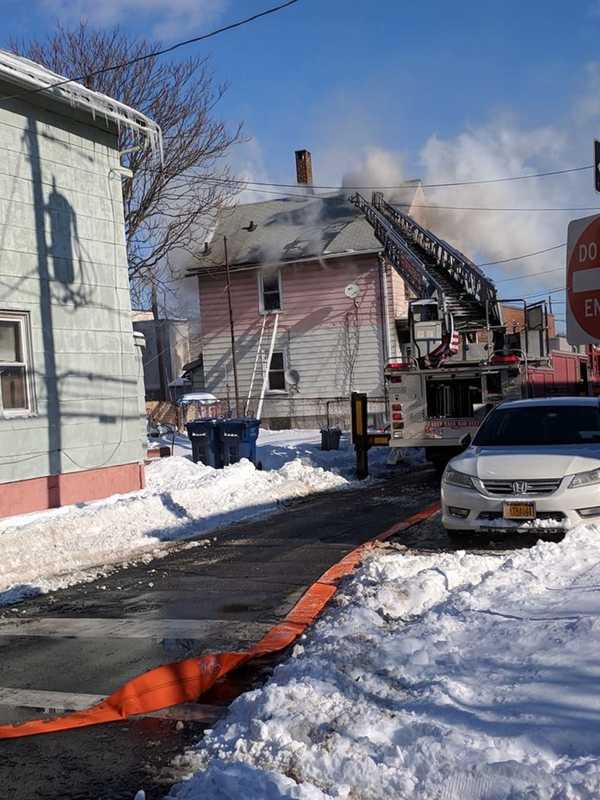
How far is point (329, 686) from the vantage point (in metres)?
5.02

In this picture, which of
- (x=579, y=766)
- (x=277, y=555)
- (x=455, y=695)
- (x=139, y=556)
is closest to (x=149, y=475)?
(x=139, y=556)

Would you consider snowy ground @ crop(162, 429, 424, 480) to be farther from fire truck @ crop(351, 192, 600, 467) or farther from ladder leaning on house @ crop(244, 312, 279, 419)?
ladder leaning on house @ crop(244, 312, 279, 419)

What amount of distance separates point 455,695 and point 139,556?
262 inches

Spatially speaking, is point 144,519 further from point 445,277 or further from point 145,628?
point 445,277

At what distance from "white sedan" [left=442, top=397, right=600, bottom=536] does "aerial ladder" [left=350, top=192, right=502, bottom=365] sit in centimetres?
772

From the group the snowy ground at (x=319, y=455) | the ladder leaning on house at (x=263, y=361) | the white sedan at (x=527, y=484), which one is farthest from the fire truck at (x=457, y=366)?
the ladder leaning on house at (x=263, y=361)

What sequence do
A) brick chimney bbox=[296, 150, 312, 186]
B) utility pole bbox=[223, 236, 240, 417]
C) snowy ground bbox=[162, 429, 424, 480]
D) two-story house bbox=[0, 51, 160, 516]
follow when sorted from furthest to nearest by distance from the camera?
brick chimney bbox=[296, 150, 312, 186] → utility pole bbox=[223, 236, 240, 417] → snowy ground bbox=[162, 429, 424, 480] → two-story house bbox=[0, 51, 160, 516]

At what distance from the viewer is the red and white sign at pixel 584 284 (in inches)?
218

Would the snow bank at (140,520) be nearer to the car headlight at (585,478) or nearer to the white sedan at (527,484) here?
the white sedan at (527,484)

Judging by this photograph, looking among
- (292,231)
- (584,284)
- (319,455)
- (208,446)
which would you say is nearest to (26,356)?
(208,446)

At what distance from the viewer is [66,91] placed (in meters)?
13.2

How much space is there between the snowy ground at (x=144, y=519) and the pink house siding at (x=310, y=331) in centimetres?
1249

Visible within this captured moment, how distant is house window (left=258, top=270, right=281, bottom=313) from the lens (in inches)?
1255

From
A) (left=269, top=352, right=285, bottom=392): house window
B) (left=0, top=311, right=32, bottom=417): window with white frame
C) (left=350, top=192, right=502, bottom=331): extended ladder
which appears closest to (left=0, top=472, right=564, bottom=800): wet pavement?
(left=0, top=311, right=32, bottom=417): window with white frame
